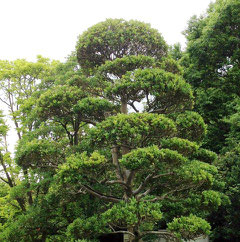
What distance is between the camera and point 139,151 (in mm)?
5789

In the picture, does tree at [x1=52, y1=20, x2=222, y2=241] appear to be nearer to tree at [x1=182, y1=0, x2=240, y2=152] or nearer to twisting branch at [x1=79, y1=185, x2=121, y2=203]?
twisting branch at [x1=79, y1=185, x2=121, y2=203]

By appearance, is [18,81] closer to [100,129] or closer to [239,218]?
[100,129]

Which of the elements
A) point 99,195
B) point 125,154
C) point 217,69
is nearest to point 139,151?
point 125,154

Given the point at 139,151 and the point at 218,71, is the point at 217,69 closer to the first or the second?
the point at 218,71

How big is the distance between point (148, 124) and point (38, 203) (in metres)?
5.57

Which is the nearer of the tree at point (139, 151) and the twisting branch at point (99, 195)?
the tree at point (139, 151)

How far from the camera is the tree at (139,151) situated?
5910mm

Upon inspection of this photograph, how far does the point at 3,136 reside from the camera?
44.5 ft

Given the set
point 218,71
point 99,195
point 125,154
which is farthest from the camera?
point 218,71

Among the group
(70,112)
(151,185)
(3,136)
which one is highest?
(3,136)

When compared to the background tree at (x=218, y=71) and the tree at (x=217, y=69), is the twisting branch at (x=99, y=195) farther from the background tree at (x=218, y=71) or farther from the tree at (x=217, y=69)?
the tree at (x=217, y=69)

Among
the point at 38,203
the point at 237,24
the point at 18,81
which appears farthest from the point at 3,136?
the point at 237,24

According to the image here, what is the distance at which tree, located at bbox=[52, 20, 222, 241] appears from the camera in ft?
19.4

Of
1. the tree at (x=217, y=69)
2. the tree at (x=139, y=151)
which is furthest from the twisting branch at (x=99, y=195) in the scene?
the tree at (x=217, y=69)
